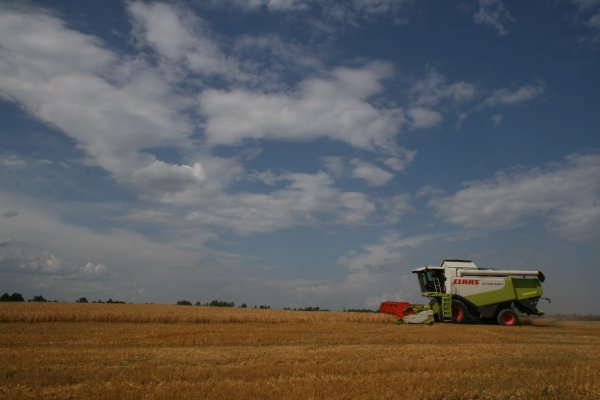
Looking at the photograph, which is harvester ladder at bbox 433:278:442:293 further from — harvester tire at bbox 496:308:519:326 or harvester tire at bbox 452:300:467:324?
harvester tire at bbox 496:308:519:326

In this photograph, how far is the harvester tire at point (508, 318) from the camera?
27.4 m

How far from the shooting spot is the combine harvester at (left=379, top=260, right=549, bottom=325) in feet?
90.2

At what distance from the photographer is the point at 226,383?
888 centimetres

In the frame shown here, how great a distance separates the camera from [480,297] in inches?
1090

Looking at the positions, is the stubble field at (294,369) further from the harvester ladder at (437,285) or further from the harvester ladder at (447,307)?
the harvester ladder at (437,285)

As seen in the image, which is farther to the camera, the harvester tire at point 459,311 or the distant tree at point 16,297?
the distant tree at point 16,297

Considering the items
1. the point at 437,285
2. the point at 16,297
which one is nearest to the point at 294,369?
the point at 437,285

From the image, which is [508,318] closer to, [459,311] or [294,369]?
[459,311]

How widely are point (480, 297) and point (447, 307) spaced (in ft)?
7.42

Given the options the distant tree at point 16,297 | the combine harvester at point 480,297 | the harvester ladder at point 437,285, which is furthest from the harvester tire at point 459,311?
the distant tree at point 16,297

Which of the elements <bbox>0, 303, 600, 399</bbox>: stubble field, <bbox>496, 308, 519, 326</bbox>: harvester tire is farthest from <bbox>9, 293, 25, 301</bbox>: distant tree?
<bbox>496, 308, 519, 326</bbox>: harvester tire

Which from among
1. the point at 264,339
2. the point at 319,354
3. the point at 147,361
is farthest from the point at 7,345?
the point at 319,354

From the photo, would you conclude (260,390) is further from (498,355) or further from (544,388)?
(498,355)

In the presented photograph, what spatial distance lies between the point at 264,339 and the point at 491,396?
472 inches
